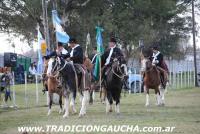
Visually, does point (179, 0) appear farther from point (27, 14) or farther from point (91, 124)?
point (91, 124)

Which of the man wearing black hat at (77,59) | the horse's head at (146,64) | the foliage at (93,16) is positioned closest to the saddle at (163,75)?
the horse's head at (146,64)

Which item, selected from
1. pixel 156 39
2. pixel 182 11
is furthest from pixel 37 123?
pixel 156 39

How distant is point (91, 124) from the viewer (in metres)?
17.3

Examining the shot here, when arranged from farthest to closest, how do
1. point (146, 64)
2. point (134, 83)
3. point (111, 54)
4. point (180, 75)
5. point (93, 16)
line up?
point (180, 75) → point (93, 16) → point (134, 83) → point (146, 64) → point (111, 54)

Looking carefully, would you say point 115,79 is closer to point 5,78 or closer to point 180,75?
point 5,78

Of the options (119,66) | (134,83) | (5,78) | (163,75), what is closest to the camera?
(119,66)

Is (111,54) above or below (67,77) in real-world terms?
above

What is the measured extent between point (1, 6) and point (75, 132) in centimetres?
3230

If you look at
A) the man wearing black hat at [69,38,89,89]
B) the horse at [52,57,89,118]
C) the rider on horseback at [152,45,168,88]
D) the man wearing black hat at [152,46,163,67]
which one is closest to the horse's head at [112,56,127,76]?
the man wearing black hat at [69,38,89,89]

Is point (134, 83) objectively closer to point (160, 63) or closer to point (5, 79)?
point (160, 63)

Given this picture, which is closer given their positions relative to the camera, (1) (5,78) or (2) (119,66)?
(2) (119,66)

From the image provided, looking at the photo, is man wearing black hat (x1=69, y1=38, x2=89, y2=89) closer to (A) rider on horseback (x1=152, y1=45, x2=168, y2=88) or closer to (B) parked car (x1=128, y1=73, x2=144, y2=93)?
(A) rider on horseback (x1=152, y1=45, x2=168, y2=88)

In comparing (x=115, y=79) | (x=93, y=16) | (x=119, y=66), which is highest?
(x=93, y=16)

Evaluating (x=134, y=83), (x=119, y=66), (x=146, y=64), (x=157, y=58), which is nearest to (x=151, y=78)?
(x=146, y=64)
